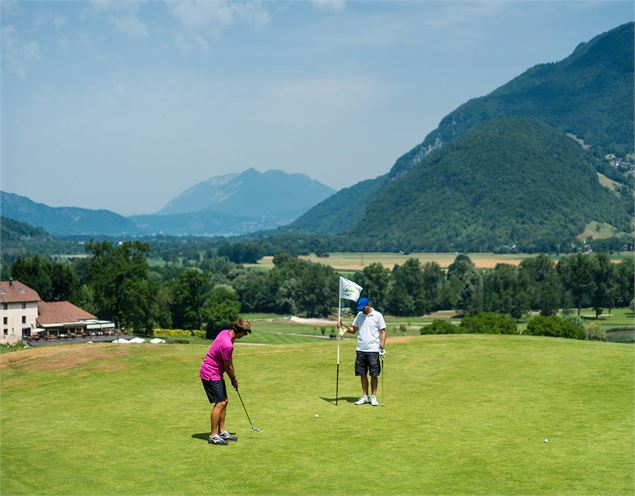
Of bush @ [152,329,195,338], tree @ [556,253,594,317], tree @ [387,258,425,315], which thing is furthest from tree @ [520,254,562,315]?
bush @ [152,329,195,338]

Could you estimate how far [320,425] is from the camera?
62.8 feet

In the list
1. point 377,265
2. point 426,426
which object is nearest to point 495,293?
point 377,265

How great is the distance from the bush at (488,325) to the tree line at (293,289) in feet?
121

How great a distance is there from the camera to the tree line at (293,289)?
99.9 m

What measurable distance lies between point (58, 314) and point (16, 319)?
14.7 ft

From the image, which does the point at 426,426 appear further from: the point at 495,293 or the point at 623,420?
the point at 495,293

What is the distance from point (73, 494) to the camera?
539 inches

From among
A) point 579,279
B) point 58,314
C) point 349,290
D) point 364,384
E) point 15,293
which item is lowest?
point 58,314

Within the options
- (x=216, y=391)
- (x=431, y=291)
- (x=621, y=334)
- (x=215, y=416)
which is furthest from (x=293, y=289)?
(x=215, y=416)

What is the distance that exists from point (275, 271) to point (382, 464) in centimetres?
17896

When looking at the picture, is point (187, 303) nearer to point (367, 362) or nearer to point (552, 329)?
point (552, 329)

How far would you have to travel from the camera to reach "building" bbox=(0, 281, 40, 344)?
293ft

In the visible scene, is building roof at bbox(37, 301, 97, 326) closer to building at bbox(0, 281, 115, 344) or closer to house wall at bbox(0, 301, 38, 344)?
building at bbox(0, 281, 115, 344)

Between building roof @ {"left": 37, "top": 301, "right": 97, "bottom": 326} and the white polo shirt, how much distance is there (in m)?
73.7
